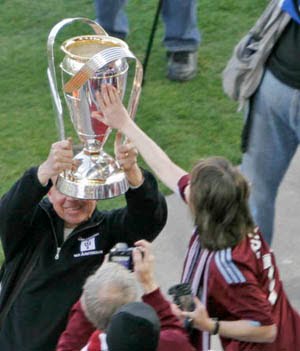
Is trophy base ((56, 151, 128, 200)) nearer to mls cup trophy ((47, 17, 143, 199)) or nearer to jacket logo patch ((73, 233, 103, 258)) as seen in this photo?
mls cup trophy ((47, 17, 143, 199))

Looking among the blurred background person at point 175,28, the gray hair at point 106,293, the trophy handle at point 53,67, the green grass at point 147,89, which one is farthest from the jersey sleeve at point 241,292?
the blurred background person at point 175,28

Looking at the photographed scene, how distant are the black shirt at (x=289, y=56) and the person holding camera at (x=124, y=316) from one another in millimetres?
1285

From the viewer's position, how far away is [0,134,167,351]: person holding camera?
394 cm

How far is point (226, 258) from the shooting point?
368 centimetres

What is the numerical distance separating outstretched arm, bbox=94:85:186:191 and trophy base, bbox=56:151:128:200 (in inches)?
5.6

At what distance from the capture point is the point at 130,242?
13.2ft

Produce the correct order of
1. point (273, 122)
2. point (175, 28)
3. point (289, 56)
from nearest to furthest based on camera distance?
point (289, 56) → point (273, 122) → point (175, 28)

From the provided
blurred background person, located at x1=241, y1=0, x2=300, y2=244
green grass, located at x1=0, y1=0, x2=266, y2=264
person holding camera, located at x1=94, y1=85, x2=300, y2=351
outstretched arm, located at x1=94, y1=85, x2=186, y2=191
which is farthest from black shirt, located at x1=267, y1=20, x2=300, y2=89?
green grass, located at x1=0, y1=0, x2=266, y2=264

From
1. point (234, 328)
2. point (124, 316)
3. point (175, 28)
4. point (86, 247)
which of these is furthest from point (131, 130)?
point (175, 28)

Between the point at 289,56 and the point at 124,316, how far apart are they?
1.87 m

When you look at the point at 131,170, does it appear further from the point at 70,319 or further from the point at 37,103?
the point at 37,103

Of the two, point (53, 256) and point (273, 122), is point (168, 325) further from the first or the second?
point (273, 122)

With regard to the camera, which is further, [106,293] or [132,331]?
[106,293]

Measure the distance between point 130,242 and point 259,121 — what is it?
1.02 metres
